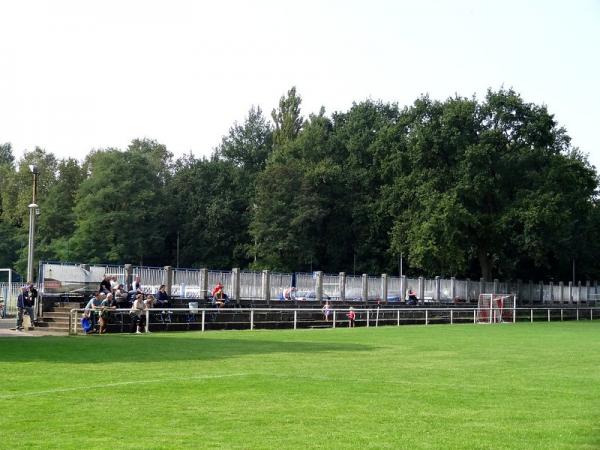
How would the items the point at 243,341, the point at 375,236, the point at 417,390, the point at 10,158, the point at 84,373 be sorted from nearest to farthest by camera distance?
the point at 417,390, the point at 84,373, the point at 243,341, the point at 375,236, the point at 10,158

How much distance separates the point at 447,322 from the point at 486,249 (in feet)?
71.0

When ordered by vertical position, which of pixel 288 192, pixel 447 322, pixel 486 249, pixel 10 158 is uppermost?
pixel 10 158

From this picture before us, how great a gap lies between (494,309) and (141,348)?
3610 centimetres

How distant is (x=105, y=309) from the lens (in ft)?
112

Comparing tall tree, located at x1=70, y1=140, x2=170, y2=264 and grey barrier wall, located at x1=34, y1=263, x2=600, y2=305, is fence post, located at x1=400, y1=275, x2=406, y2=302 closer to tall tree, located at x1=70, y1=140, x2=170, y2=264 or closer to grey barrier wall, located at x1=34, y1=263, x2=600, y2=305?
grey barrier wall, located at x1=34, y1=263, x2=600, y2=305

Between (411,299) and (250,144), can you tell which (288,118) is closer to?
(250,144)

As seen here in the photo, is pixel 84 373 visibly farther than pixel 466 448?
Yes

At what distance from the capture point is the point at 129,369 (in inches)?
731

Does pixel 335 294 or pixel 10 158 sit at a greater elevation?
pixel 10 158

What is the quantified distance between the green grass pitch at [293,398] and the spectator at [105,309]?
8474 millimetres

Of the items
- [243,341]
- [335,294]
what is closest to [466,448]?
[243,341]

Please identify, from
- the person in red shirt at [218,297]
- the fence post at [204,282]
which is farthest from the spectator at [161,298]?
the fence post at [204,282]

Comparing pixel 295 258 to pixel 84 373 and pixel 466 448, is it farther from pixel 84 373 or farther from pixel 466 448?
pixel 466 448

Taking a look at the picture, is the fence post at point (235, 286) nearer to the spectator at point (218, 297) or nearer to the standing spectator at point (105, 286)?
the spectator at point (218, 297)
